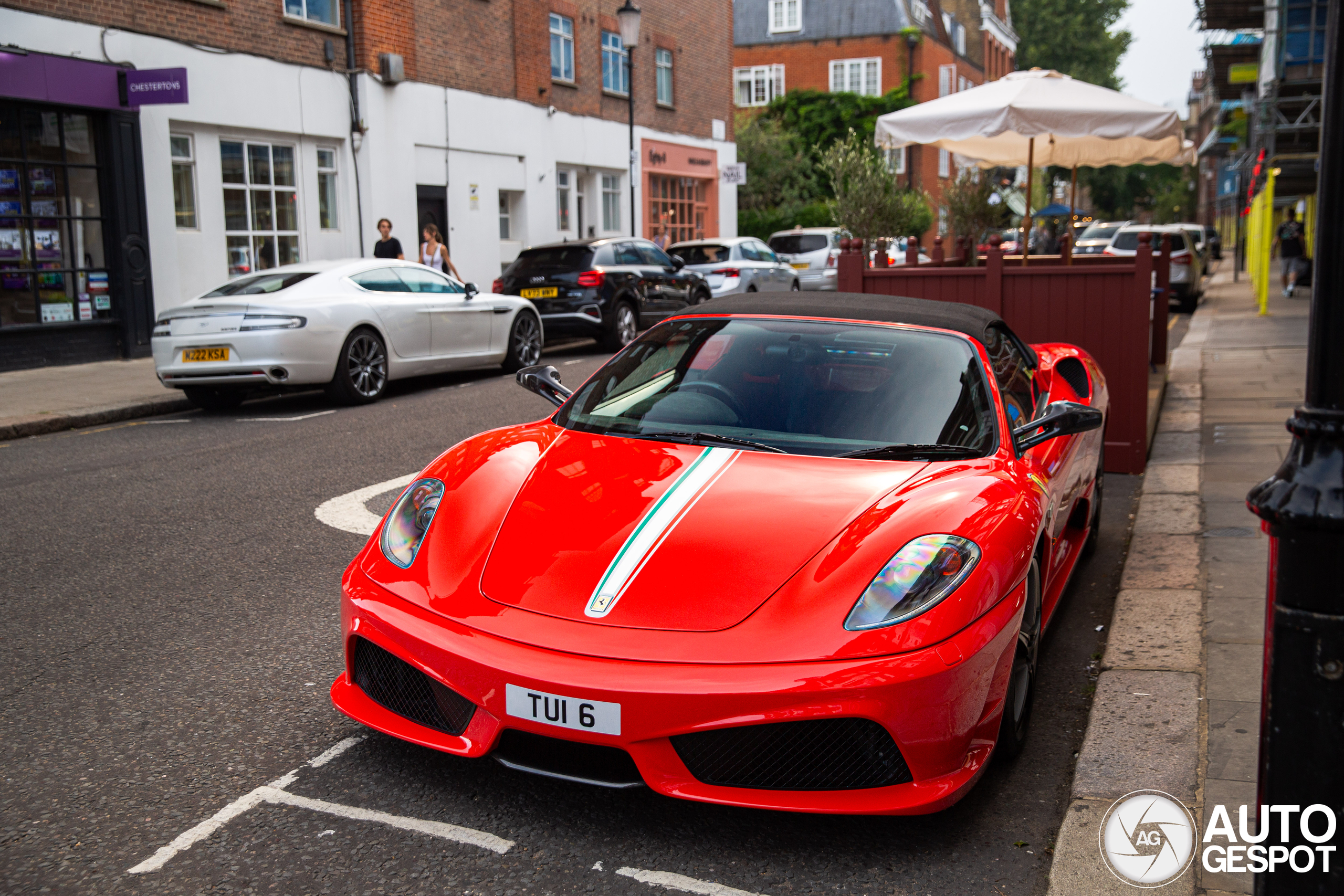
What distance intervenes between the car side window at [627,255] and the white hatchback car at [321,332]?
12.8ft

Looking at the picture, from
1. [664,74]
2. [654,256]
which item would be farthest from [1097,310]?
[664,74]

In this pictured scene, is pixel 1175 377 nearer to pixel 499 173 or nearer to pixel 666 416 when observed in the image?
pixel 666 416

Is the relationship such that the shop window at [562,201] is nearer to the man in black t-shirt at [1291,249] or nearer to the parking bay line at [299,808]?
the man in black t-shirt at [1291,249]

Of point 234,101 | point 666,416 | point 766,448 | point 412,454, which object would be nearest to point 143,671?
point 666,416

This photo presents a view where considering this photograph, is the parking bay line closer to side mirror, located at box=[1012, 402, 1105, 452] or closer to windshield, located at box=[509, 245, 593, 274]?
side mirror, located at box=[1012, 402, 1105, 452]

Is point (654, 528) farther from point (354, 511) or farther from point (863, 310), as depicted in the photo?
point (354, 511)

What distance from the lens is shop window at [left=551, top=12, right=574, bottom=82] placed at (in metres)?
24.2

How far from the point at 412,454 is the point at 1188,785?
6.15 m

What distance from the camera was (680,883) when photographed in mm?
2723

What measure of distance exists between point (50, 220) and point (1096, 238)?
24.4 m

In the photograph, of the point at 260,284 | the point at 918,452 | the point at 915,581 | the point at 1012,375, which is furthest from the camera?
the point at 260,284

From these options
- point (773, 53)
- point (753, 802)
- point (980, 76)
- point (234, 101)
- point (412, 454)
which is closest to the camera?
point (753, 802)

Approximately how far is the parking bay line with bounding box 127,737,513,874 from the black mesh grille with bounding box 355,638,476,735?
0.78 ft

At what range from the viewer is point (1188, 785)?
127 inches
